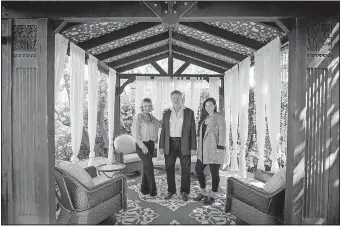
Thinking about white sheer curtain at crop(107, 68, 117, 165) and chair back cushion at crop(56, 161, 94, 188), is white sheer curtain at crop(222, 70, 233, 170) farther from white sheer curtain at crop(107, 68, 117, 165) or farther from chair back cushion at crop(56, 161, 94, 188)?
chair back cushion at crop(56, 161, 94, 188)

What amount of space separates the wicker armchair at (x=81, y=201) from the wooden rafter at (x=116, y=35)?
2.30 meters

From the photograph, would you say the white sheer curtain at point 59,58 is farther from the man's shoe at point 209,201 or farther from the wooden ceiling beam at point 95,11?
the man's shoe at point 209,201

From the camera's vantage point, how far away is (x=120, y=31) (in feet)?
13.4

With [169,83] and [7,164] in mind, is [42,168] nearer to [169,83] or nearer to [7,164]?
[7,164]

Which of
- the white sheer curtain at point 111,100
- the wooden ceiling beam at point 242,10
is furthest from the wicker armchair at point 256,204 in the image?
the white sheer curtain at point 111,100

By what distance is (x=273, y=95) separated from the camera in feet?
13.4

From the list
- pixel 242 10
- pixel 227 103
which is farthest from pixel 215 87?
pixel 242 10

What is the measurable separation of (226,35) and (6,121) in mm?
3395

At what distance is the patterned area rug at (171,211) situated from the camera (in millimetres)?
3227

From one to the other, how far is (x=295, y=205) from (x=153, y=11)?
2705 mm

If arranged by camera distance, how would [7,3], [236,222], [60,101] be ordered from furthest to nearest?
[60,101] < [236,222] < [7,3]

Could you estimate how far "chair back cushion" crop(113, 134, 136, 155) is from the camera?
229 inches

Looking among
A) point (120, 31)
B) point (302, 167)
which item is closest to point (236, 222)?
point (302, 167)

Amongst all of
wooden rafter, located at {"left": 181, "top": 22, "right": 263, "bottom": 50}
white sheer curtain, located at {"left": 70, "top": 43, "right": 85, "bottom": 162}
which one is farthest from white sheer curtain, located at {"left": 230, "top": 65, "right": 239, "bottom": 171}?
white sheer curtain, located at {"left": 70, "top": 43, "right": 85, "bottom": 162}
